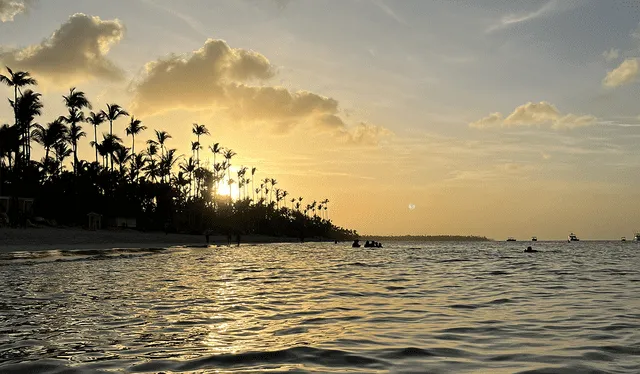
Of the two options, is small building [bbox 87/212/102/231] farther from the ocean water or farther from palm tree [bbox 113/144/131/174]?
the ocean water

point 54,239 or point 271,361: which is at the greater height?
point 54,239

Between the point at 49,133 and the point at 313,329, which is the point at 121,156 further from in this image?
the point at 313,329

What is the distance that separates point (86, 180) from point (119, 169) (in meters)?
14.3

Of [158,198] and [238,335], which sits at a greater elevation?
[158,198]

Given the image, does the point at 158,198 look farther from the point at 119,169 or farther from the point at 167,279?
the point at 167,279

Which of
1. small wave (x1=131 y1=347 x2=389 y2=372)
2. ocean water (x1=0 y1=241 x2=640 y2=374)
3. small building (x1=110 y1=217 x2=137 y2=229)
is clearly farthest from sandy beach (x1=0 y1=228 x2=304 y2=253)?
small wave (x1=131 y1=347 x2=389 y2=372)

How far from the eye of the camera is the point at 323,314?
12.5 metres

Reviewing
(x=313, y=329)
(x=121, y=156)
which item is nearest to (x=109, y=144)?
(x=121, y=156)

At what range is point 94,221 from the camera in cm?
7706

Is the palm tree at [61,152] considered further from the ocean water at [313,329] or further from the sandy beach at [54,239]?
the ocean water at [313,329]

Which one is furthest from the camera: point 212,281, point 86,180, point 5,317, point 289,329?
point 86,180

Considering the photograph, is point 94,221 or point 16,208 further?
point 94,221

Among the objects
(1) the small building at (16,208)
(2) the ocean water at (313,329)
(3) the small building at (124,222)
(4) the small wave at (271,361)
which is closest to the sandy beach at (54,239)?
(1) the small building at (16,208)

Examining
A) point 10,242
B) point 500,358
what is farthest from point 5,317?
point 10,242
